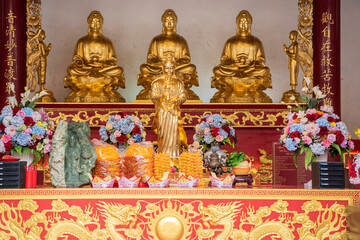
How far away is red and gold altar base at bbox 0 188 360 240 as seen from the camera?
10.4 ft

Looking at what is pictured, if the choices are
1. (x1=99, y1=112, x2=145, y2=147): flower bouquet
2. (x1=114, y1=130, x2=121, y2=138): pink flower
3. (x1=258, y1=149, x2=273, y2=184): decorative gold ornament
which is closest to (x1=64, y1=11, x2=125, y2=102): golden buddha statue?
(x1=258, y1=149, x2=273, y2=184): decorative gold ornament

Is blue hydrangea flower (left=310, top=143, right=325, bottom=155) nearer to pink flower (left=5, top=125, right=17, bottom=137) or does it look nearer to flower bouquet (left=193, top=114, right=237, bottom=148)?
flower bouquet (left=193, top=114, right=237, bottom=148)

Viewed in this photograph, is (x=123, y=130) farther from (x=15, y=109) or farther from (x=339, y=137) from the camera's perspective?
(x=339, y=137)

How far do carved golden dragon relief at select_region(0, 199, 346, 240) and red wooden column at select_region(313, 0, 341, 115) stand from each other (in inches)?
118

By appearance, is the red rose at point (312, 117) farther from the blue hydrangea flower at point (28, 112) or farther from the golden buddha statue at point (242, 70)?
the golden buddha statue at point (242, 70)

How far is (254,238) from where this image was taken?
3156 mm

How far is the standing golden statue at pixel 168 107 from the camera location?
4.51 m

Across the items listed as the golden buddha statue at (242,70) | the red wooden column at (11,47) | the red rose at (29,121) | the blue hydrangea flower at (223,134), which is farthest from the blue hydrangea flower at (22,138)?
the golden buddha statue at (242,70)

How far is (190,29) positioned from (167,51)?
2.85 feet

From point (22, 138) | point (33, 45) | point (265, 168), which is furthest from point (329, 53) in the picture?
point (22, 138)

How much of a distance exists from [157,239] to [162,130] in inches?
58.4

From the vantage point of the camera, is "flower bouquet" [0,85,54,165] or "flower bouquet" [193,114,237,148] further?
"flower bouquet" [193,114,237,148]

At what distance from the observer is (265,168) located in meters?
5.98

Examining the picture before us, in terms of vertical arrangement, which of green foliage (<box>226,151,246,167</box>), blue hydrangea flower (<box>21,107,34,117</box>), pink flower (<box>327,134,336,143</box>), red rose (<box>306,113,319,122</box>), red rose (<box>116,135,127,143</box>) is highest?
blue hydrangea flower (<box>21,107,34,117</box>)
